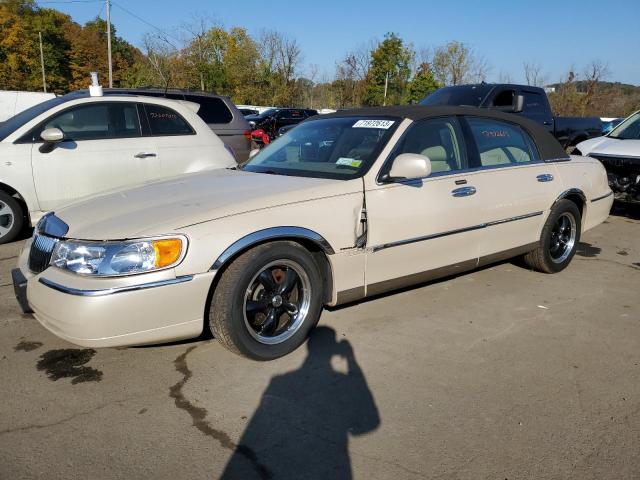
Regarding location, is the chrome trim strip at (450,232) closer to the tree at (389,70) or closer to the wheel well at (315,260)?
the wheel well at (315,260)

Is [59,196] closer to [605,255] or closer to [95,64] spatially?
[605,255]

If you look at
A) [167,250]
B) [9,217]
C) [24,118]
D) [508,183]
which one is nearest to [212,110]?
[24,118]

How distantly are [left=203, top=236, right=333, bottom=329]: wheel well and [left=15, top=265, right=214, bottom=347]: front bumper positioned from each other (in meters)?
0.10

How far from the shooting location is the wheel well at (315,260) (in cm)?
296

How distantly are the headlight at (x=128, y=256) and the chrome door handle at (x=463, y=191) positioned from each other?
2151 millimetres

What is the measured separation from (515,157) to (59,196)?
4.87 meters

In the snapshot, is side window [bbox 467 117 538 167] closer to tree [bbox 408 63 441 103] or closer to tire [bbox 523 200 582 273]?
tire [bbox 523 200 582 273]

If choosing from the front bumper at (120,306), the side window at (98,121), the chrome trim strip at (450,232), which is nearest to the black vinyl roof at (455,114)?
the chrome trim strip at (450,232)

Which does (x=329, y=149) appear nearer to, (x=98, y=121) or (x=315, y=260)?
(x=315, y=260)

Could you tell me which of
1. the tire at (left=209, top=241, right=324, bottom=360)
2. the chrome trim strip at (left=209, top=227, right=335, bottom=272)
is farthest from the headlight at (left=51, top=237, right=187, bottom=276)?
the tire at (left=209, top=241, right=324, bottom=360)

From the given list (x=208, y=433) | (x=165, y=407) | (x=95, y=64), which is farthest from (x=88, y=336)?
(x=95, y=64)

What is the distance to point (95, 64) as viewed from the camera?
62.9 meters

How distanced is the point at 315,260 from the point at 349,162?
806mm

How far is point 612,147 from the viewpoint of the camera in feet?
25.0
